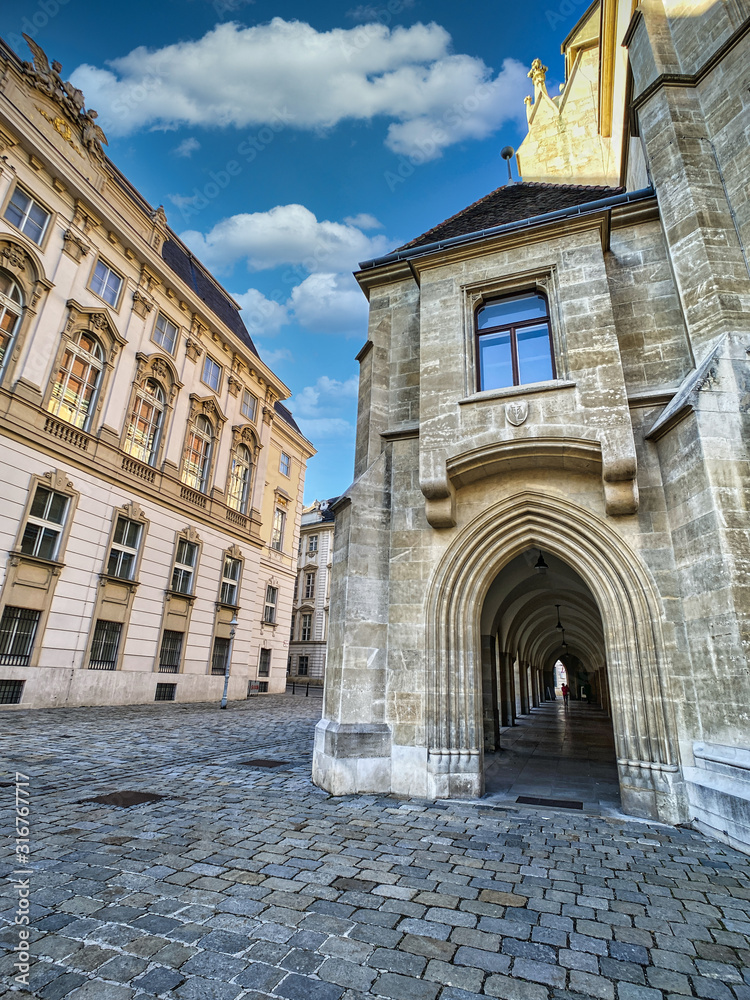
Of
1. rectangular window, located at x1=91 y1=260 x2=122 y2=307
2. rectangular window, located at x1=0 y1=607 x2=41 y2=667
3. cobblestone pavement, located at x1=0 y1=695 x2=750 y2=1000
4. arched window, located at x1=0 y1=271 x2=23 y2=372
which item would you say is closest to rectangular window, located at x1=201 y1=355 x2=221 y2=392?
rectangular window, located at x1=91 y1=260 x2=122 y2=307

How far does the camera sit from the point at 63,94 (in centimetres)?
1777

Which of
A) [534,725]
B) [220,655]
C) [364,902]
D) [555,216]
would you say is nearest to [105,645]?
[220,655]

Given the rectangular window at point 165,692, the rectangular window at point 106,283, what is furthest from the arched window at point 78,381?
the rectangular window at point 165,692

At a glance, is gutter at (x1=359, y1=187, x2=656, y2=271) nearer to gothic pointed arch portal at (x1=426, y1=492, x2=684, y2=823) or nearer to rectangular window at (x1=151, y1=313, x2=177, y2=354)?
gothic pointed arch portal at (x1=426, y1=492, x2=684, y2=823)

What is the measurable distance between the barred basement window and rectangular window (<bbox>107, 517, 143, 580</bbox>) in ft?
13.5

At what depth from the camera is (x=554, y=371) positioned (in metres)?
7.59

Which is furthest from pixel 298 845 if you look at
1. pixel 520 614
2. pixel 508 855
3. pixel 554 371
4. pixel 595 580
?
pixel 520 614

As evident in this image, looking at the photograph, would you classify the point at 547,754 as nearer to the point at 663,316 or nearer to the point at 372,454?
the point at 372,454

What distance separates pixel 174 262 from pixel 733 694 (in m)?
26.2

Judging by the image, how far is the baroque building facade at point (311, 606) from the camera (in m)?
44.8

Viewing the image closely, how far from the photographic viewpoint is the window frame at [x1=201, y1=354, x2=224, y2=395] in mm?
23456

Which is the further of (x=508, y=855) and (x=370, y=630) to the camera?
(x=370, y=630)

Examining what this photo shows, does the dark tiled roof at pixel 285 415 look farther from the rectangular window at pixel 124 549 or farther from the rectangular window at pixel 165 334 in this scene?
the rectangular window at pixel 124 549

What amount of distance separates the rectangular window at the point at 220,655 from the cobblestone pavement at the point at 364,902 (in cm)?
1671
